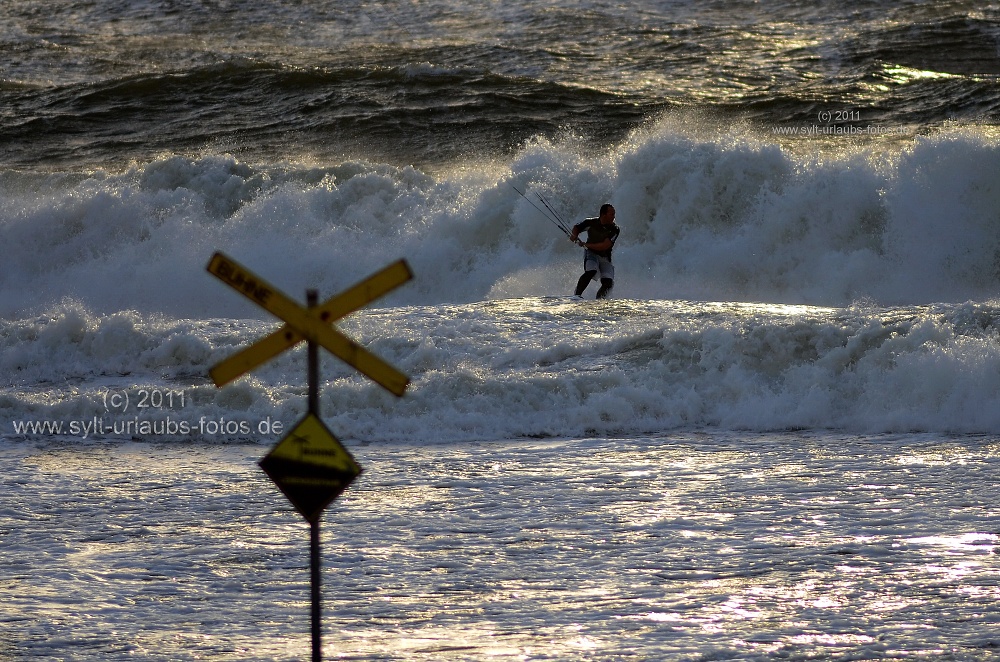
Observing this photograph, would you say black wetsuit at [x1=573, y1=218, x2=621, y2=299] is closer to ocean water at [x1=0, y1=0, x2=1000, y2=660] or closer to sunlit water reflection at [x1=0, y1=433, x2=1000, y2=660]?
ocean water at [x1=0, y1=0, x2=1000, y2=660]

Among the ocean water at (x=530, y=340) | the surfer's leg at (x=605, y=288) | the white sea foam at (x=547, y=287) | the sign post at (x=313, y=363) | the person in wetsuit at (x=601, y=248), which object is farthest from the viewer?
the surfer's leg at (x=605, y=288)

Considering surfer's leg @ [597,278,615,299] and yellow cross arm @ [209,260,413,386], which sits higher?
surfer's leg @ [597,278,615,299]

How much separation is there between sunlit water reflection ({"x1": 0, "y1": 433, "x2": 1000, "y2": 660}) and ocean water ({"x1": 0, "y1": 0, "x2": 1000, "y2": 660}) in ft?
0.09

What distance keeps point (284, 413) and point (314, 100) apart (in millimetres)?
15483

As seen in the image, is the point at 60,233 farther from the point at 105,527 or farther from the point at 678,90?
the point at 105,527

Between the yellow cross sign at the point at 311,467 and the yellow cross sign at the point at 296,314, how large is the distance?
0.33 m

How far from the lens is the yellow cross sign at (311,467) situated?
4.13 m

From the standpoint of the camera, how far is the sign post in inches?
151

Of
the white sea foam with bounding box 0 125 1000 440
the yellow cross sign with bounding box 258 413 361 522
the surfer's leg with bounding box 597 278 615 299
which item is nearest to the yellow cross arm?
the yellow cross sign with bounding box 258 413 361 522

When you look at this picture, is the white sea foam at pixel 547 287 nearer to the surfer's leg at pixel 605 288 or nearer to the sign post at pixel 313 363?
the surfer's leg at pixel 605 288

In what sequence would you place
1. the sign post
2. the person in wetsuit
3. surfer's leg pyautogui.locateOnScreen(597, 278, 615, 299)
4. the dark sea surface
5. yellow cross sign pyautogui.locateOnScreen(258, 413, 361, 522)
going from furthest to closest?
the dark sea surface, surfer's leg pyautogui.locateOnScreen(597, 278, 615, 299), the person in wetsuit, yellow cross sign pyautogui.locateOnScreen(258, 413, 361, 522), the sign post

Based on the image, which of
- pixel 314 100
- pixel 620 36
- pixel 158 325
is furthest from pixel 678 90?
pixel 158 325

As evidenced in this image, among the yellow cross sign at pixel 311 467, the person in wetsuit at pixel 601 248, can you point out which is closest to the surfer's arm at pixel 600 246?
the person in wetsuit at pixel 601 248

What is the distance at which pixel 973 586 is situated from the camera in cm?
588
